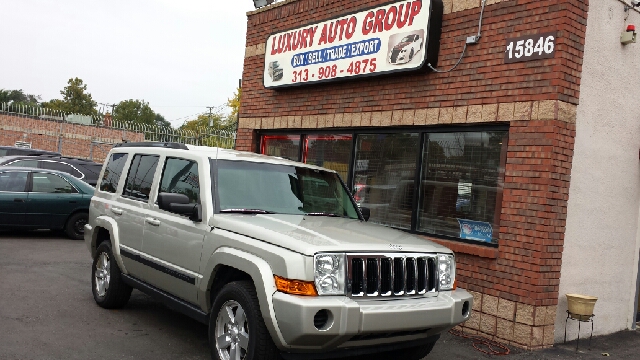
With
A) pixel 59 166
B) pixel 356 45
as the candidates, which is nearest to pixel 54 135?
pixel 59 166

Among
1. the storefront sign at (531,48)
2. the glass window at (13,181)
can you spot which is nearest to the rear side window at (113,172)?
the storefront sign at (531,48)

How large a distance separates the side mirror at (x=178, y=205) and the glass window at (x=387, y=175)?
3978 millimetres

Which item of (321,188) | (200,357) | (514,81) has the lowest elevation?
(200,357)

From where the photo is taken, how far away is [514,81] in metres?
7.22

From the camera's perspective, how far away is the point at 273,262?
4414 mm

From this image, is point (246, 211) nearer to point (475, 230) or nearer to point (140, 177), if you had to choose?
point (140, 177)

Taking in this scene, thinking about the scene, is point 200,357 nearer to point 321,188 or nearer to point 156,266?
point 156,266

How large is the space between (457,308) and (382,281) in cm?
72

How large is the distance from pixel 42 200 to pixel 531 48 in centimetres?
965

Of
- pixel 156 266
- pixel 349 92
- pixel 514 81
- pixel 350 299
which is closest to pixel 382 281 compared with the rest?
pixel 350 299

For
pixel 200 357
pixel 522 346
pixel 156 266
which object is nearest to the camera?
pixel 200 357

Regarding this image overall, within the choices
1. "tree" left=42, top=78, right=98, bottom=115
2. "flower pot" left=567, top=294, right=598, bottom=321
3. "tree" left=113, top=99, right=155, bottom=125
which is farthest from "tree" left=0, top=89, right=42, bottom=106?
"flower pot" left=567, top=294, right=598, bottom=321

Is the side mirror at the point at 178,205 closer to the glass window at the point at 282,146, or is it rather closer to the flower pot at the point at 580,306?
the flower pot at the point at 580,306

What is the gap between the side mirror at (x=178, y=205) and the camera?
16.8 ft
